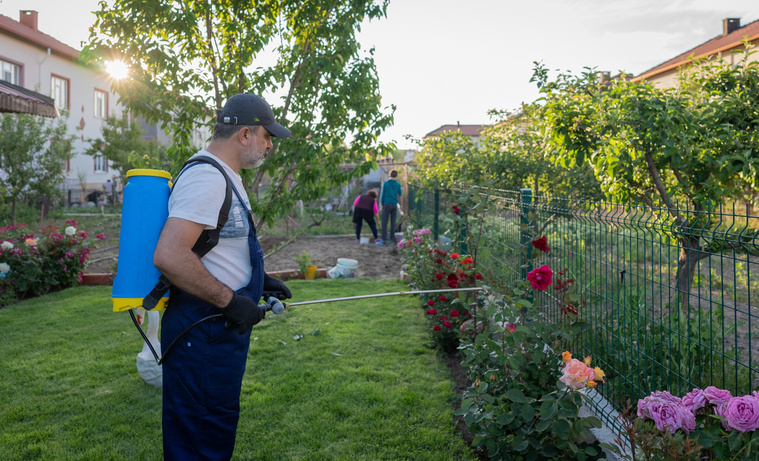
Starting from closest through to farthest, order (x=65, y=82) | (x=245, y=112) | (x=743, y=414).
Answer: (x=743, y=414) → (x=245, y=112) → (x=65, y=82)

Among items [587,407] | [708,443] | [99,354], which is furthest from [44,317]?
[708,443]

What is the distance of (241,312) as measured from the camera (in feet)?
6.75

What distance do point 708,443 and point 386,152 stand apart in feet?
13.0

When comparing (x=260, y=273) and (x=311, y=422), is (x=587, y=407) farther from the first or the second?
(x=260, y=273)

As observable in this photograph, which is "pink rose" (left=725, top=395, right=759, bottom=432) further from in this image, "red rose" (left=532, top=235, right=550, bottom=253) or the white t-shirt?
the white t-shirt

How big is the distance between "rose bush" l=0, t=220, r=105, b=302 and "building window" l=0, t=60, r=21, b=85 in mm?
16849

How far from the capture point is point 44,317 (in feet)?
19.1

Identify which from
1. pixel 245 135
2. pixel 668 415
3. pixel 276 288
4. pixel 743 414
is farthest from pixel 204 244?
pixel 743 414

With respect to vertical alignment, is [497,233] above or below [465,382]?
above

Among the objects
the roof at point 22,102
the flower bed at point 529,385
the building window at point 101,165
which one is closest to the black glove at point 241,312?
the flower bed at point 529,385

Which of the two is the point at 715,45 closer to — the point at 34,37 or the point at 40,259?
the point at 40,259

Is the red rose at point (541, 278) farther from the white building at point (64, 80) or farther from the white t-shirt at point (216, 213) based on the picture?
the white building at point (64, 80)

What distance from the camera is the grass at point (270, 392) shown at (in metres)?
3.07

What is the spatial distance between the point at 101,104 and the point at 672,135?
29.6 meters
